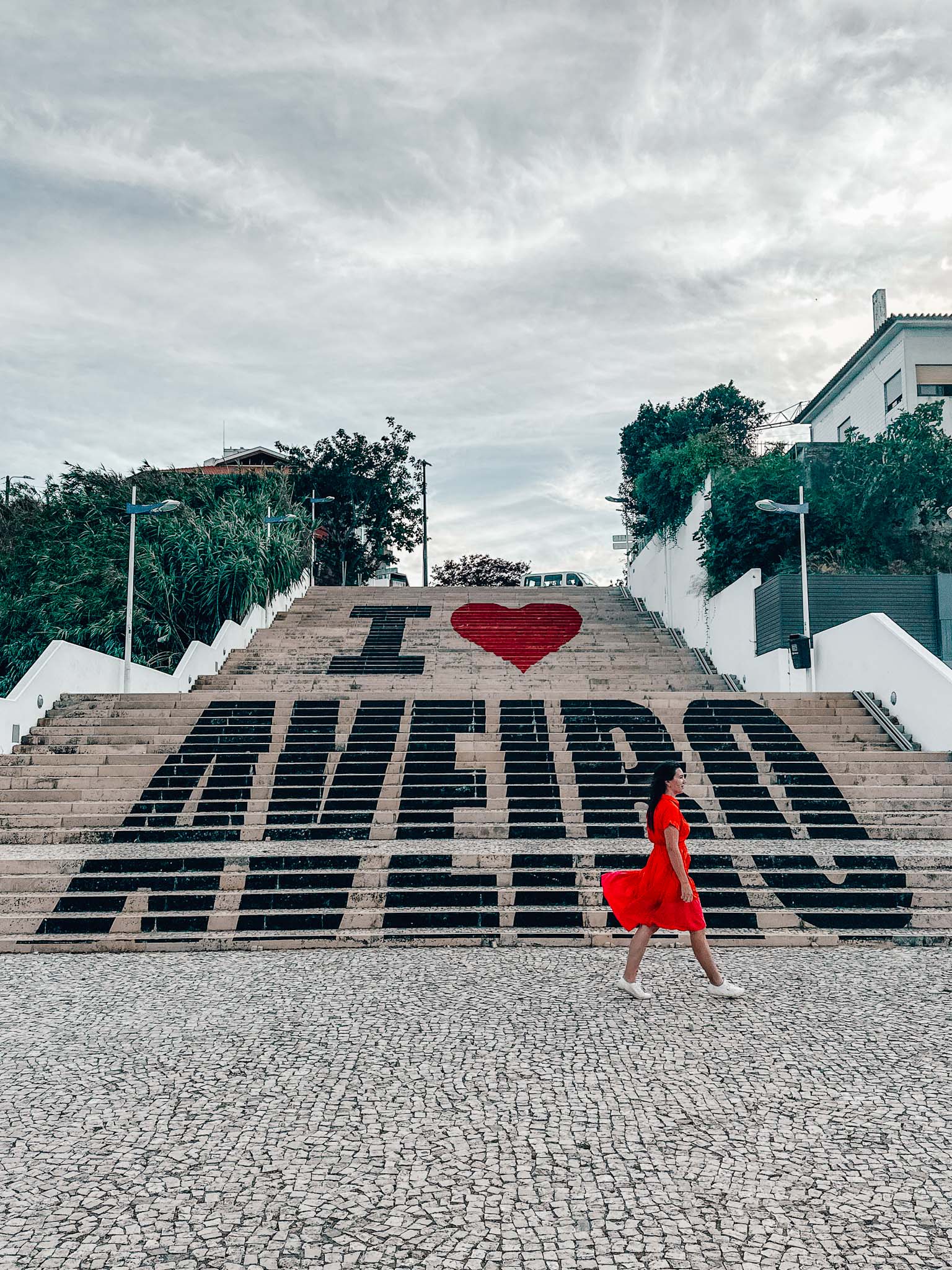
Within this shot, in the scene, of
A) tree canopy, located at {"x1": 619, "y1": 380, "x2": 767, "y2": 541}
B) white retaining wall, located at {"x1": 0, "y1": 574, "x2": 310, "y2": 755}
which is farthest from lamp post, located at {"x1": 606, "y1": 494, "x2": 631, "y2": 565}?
white retaining wall, located at {"x1": 0, "y1": 574, "x2": 310, "y2": 755}

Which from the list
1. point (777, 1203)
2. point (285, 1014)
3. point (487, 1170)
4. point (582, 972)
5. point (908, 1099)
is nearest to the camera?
point (777, 1203)

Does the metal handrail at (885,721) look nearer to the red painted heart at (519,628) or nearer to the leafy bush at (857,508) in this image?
the leafy bush at (857,508)

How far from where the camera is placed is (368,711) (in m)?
13.3

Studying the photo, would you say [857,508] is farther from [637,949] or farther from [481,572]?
[481,572]

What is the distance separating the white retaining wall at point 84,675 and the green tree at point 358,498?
14644 mm

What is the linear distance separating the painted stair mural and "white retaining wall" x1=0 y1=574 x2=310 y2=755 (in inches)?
13.6

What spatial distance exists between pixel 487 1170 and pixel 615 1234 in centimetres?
59

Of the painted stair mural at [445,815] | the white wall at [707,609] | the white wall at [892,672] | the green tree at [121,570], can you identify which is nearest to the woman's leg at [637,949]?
the painted stair mural at [445,815]

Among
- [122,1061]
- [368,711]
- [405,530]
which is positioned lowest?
[122,1061]

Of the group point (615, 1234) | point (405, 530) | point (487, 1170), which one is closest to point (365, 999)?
point (487, 1170)

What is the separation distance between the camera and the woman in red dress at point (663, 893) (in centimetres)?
527

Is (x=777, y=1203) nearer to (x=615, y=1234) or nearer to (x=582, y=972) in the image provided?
(x=615, y=1234)

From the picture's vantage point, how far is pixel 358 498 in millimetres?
35594

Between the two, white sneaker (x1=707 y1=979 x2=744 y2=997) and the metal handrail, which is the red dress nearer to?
white sneaker (x1=707 y1=979 x2=744 y2=997)
